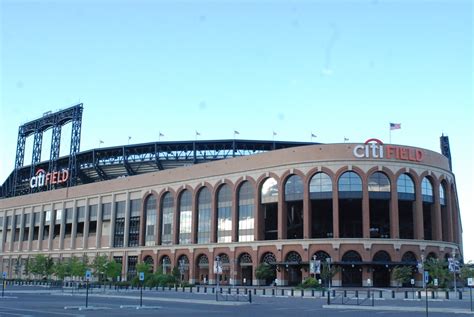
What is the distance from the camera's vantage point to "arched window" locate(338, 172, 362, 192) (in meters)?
82.2

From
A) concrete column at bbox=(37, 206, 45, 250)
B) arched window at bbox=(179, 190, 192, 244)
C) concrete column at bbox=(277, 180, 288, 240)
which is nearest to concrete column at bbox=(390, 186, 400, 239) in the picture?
concrete column at bbox=(277, 180, 288, 240)

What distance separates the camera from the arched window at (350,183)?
82188 millimetres

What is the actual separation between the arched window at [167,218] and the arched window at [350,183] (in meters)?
33.4

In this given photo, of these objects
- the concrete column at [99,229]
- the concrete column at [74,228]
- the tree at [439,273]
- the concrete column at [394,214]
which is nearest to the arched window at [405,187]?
the concrete column at [394,214]

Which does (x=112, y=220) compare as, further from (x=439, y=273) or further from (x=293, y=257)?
(x=439, y=273)

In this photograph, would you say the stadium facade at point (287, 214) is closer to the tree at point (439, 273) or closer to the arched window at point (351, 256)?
the arched window at point (351, 256)

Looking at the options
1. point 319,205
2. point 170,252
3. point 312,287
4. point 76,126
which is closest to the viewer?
point 312,287

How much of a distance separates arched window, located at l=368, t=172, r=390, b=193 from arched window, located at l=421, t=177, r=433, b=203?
6850 millimetres

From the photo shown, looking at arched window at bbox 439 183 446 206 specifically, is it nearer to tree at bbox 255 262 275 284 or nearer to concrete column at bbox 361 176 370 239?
concrete column at bbox 361 176 370 239

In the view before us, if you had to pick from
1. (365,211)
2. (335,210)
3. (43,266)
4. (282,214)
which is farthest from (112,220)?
(365,211)

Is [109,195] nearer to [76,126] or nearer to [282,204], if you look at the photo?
[76,126]

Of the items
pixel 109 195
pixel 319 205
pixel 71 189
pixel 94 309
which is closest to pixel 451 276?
pixel 319 205

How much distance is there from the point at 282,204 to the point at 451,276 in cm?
2671

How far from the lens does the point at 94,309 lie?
39.2m
